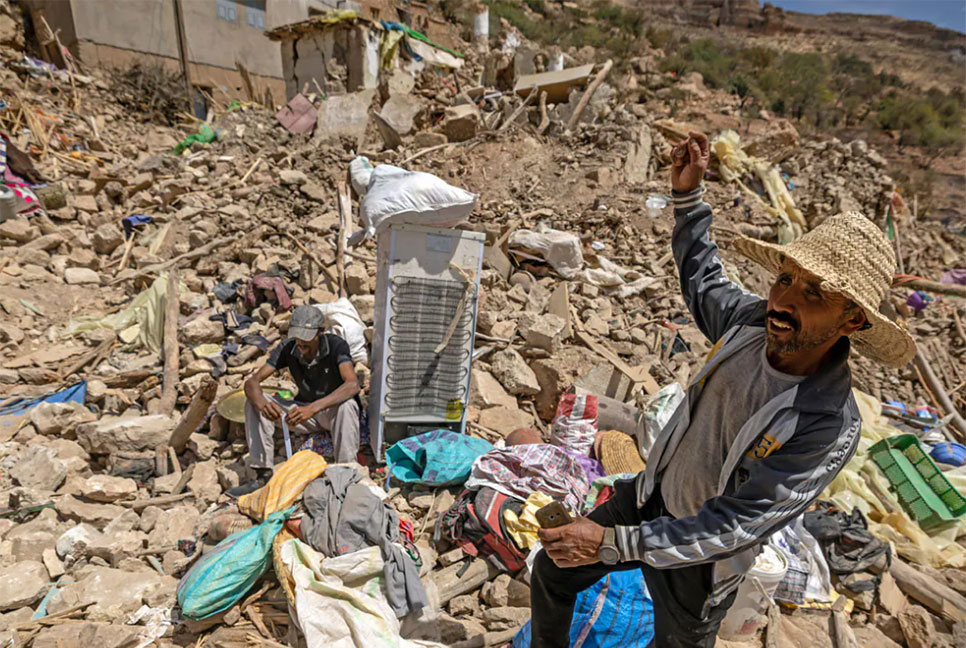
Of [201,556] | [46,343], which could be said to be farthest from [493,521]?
[46,343]

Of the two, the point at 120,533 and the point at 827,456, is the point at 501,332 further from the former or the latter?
the point at 827,456

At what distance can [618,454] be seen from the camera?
3.58 meters

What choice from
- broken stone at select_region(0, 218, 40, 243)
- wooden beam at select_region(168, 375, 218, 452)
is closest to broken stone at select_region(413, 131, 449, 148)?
broken stone at select_region(0, 218, 40, 243)

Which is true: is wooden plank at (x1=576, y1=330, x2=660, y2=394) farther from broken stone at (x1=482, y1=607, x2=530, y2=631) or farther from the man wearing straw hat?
the man wearing straw hat

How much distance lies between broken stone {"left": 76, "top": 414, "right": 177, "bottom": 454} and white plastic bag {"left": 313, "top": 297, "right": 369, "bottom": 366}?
1.50 metres

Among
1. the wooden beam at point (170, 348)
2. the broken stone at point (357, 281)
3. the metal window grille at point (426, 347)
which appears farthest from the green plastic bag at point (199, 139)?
the metal window grille at point (426, 347)

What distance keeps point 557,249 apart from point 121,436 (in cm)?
470

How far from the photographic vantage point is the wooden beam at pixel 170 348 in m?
4.39

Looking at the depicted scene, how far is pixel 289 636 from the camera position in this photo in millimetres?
2430

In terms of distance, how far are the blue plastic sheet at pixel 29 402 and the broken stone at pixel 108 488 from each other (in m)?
1.22

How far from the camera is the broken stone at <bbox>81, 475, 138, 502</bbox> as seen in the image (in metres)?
3.23

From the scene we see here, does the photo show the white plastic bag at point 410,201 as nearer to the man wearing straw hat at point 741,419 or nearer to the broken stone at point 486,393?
the broken stone at point 486,393

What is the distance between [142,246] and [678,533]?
311 inches

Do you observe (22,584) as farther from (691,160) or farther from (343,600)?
(691,160)
